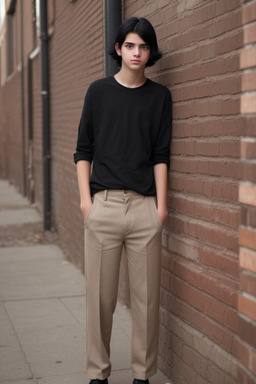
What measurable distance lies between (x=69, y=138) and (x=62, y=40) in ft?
4.85

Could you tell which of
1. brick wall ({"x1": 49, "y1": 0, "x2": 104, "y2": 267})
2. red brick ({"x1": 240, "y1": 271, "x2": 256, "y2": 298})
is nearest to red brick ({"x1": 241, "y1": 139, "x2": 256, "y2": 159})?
red brick ({"x1": 240, "y1": 271, "x2": 256, "y2": 298})

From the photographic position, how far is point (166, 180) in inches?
161

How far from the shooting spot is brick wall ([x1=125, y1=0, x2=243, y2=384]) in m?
3.45

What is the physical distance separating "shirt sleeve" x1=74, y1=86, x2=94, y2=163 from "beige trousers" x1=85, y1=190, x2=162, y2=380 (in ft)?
0.88

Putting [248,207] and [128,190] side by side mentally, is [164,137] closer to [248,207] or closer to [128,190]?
→ [128,190]

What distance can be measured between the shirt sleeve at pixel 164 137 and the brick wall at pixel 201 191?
0.05 metres

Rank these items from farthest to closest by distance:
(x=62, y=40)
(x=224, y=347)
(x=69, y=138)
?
(x=62, y=40) < (x=69, y=138) < (x=224, y=347)

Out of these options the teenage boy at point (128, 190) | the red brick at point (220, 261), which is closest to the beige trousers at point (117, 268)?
the teenage boy at point (128, 190)

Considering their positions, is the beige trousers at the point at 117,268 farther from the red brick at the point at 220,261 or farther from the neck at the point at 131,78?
the neck at the point at 131,78

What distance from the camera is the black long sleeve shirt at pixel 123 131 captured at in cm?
397

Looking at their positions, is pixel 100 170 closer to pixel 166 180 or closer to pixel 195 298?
pixel 166 180

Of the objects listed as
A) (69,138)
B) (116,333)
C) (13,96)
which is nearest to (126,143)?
(116,333)

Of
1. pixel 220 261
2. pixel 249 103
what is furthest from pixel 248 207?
pixel 220 261

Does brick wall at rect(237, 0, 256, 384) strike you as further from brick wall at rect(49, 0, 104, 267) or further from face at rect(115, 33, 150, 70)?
brick wall at rect(49, 0, 104, 267)
